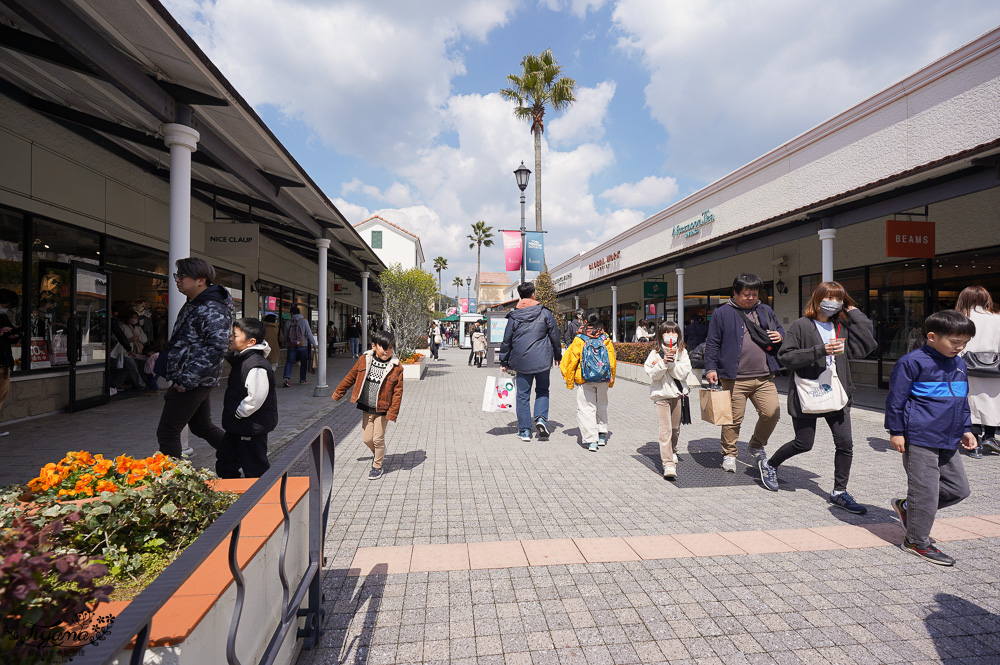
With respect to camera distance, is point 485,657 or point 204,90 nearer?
point 485,657

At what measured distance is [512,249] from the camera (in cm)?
1625

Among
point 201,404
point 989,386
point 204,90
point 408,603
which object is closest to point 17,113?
point 204,90

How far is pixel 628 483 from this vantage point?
491 centimetres

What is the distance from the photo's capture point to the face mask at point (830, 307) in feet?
13.6

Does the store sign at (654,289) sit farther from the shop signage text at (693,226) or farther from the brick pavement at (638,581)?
the brick pavement at (638,581)

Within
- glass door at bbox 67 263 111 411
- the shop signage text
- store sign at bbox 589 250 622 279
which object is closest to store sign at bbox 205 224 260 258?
glass door at bbox 67 263 111 411

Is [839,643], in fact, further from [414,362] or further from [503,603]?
[414,362]

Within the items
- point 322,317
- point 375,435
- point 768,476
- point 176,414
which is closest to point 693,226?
point 322,317

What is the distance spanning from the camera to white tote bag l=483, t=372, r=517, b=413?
6.84 metres

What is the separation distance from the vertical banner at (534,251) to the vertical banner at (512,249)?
327 millimetres

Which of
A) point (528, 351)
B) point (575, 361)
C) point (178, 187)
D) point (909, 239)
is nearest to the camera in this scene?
point (178, 187)

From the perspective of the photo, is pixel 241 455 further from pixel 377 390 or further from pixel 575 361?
pixel 575 361

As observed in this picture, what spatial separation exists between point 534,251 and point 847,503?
12.8 m

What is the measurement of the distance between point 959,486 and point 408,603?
3562 millimetres
